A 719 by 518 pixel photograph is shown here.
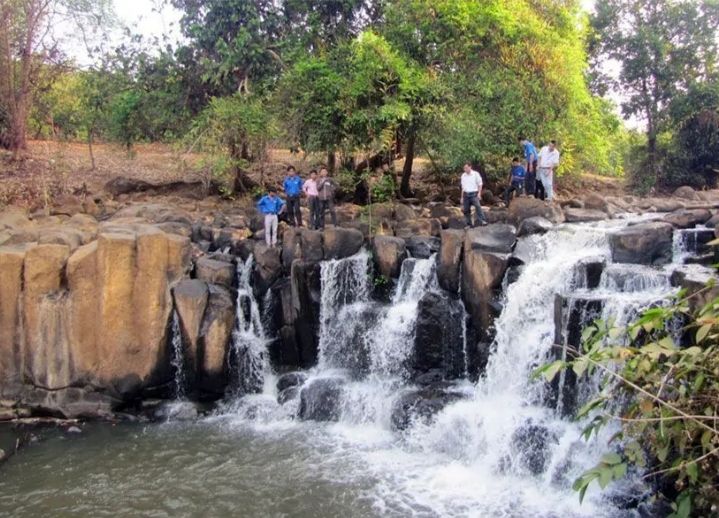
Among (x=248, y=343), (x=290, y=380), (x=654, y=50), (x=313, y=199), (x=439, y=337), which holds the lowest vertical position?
(x=290, y=380)

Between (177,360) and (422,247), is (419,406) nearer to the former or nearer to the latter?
(422,247)

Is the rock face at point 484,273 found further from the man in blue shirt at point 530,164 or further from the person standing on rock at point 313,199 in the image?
the person standing on rock at point 313,199

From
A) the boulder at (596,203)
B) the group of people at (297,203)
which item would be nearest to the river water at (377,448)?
the group of people at (297,203)

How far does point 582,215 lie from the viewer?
14.0 metres

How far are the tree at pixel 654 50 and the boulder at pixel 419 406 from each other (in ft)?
43.5

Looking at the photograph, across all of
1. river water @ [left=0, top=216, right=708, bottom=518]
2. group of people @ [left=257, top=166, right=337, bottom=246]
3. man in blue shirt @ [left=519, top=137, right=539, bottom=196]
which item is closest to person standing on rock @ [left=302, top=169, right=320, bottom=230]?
group of people @ [left=257, top=166, right=337, bottom=246]

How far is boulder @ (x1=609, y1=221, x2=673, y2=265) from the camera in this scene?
10836 mm

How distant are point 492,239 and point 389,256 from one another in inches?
79.3

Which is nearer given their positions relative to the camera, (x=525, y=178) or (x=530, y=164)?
(x=530, y=164)

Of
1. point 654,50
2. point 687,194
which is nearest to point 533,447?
point 687,194

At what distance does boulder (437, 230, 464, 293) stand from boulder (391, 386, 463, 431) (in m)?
2.03

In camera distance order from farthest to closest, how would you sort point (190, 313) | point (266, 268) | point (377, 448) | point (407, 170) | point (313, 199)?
point (407, 170) < point (313, 199) < point (266, 268) < point (190, 313) < point (377, 448)

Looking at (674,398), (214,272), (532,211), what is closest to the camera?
(674,398)

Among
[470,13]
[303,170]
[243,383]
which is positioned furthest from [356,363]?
[303,170]
